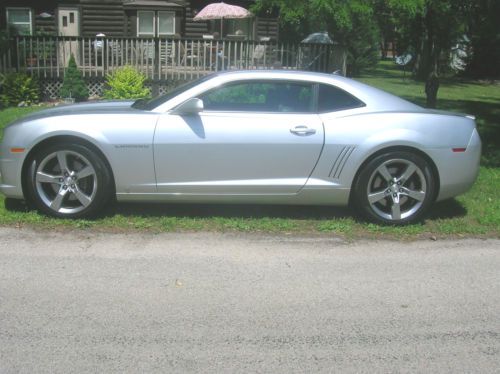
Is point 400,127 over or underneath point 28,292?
over

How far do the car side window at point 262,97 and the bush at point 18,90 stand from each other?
32.7ft

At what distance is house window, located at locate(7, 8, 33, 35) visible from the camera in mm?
22234

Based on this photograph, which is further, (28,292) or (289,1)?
(289,1)

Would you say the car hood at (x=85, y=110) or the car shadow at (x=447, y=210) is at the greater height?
the car hood at (x=85, y=110)

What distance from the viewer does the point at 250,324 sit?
3799 millimetres

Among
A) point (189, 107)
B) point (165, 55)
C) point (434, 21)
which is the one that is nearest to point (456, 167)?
point (189, 107)

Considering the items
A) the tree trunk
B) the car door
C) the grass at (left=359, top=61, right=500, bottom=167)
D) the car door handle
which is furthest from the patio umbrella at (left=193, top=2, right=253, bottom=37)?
the car door handle

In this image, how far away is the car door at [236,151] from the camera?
5.53m

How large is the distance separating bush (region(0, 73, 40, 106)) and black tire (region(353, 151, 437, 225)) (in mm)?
10933

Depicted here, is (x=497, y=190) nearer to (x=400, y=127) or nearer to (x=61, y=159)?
(x=400, y=127)

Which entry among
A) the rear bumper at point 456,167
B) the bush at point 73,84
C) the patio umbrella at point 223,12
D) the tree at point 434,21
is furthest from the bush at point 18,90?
the rear bumper at point 456,167

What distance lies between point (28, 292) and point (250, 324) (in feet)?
5.27

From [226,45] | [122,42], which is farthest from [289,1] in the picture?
[122,42]

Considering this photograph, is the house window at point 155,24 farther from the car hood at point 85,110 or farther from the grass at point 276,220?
the grass at point 276,220
